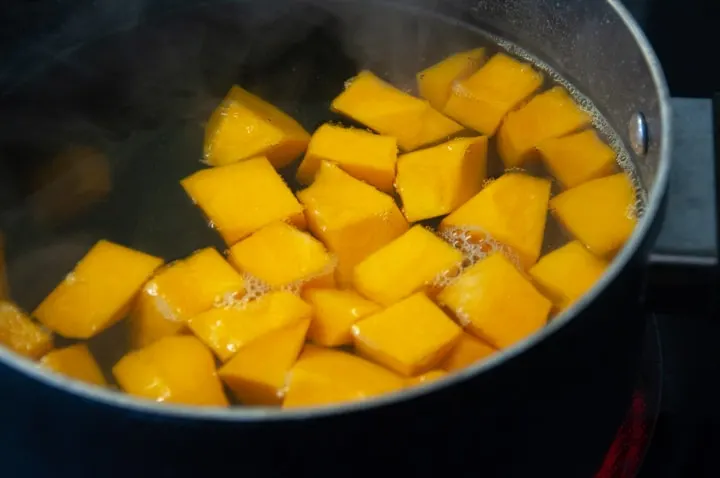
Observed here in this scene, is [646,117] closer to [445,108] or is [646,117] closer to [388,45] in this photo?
[445,108]

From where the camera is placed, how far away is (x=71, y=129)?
Result: 3.31ft

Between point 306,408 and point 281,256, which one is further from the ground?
point 306,408

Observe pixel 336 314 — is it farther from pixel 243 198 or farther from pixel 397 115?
pixel 397 115

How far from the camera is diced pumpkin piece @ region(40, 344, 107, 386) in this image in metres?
0.73

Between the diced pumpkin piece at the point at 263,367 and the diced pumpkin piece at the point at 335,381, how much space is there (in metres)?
0.02

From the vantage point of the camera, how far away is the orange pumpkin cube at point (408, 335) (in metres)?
0.66

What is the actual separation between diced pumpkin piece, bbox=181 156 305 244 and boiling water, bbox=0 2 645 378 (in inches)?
1.3

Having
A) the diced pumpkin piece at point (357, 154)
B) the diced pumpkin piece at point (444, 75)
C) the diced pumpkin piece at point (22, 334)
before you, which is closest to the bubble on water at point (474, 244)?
the diced pumpkin piece at point (357, 154)

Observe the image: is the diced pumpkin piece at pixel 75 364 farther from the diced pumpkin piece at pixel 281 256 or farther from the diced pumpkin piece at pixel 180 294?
the diced pumpkin piece at pixel 281 256

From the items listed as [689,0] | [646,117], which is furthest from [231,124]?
[689,0]

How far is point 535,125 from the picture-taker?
934 mm

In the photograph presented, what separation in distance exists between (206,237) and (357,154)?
19 centimetres

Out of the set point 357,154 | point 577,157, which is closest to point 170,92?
point 357,154

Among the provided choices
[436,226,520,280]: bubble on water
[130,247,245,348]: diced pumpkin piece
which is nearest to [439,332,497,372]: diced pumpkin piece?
[436,226,520,280]: bubble on water
